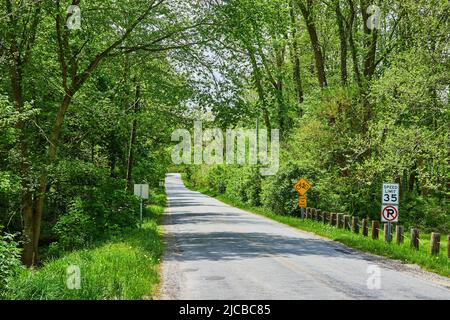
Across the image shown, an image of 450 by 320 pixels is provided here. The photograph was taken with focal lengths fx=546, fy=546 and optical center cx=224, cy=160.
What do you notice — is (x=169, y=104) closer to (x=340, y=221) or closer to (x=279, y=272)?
(x=340, y=221)

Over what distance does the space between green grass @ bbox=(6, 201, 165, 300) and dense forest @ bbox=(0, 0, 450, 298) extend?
1052 mm

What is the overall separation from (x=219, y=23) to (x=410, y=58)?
10.7m

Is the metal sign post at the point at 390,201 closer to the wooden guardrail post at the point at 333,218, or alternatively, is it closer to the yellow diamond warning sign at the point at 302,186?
the wooden guardrail post at the point at 333,218

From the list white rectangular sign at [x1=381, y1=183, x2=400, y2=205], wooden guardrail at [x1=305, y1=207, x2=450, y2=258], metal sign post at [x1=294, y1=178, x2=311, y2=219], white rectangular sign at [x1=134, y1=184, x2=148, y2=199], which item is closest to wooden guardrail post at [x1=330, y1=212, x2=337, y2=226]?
wooden guardrail at [x1=305, y1=207, x2=450, y2=258]

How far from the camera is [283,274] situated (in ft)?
40.9

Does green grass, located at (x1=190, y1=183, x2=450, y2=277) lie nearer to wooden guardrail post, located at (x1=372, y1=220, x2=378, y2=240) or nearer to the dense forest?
wooden guardrail post, located at (x1=372, y1=220, x2=378, y2=240)

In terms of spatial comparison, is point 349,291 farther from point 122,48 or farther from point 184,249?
point 122,48

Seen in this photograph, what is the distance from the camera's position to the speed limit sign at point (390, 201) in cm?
1806

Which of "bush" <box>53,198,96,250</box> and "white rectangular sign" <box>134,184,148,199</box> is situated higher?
"white rectangular sign" <box>134,184,148,199</box>

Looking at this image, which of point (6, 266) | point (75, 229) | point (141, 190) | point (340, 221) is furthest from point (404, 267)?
point (75, 229)

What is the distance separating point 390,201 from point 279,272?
22.8 feet

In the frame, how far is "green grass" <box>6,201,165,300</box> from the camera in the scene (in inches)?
366

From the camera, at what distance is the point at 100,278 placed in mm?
10430

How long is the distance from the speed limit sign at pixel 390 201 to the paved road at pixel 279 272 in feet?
6.15
